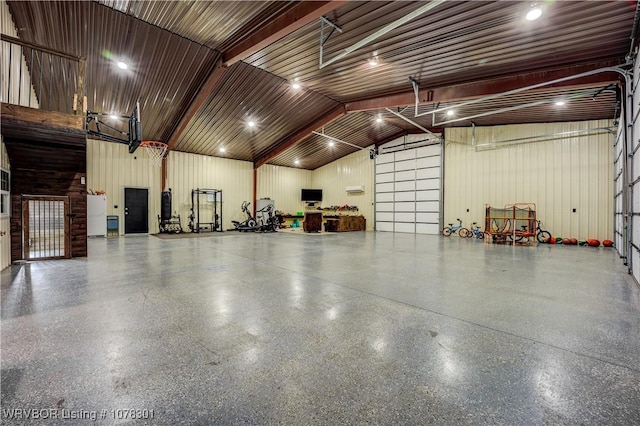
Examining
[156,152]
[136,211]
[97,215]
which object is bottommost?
[97,215]

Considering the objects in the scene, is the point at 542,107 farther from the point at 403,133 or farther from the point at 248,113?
the point at 248,113

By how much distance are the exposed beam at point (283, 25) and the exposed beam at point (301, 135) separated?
15.3 feet

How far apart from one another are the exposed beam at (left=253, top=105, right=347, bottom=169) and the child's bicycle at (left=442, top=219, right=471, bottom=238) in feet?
22.2

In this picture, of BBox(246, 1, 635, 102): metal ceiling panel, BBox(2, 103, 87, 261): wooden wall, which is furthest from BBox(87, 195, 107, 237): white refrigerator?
BBox(246, 1, 635, 102): metal ceiling panel

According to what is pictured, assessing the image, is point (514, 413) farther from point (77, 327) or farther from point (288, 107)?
point (288, 107)

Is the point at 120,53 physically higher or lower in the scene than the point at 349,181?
higher

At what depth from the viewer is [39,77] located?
695 cm

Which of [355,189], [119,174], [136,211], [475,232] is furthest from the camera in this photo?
[355,189]

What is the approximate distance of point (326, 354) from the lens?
79.4 inches

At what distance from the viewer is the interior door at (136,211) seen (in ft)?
37.4

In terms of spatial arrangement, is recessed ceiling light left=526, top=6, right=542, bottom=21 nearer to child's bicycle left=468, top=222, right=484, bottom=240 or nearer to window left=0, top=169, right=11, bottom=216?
child's bicycle left=468, top=222, right=484, bottom=240

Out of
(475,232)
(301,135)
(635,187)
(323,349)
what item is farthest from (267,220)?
(635,187)

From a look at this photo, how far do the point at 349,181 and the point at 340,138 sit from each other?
10.7 feet

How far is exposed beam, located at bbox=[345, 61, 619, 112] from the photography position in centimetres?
591
